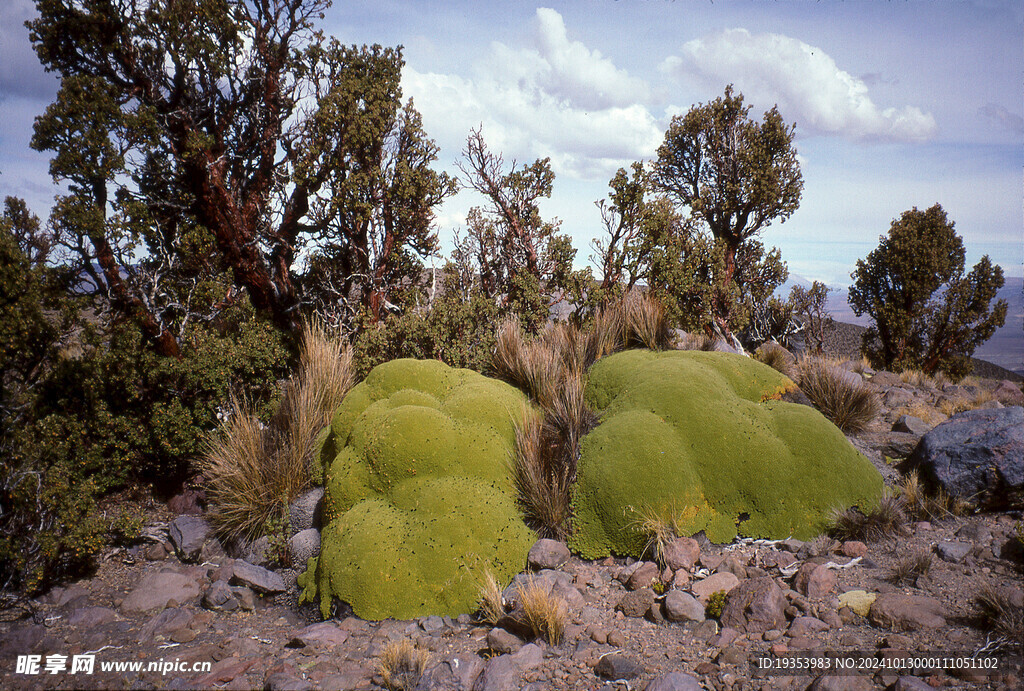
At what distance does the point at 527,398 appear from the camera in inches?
271

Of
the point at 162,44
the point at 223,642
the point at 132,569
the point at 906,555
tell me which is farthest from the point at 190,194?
the point at 906,555

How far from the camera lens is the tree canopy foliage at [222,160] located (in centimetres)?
721

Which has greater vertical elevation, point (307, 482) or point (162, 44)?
point (162, 44)

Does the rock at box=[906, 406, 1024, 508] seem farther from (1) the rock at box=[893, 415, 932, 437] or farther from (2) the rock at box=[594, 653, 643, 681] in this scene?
(2) the rock at box=[594, 653, 643, 681]

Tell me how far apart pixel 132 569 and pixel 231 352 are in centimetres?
277

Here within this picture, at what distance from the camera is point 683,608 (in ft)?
12.8

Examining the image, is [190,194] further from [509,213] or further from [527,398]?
[527,398]

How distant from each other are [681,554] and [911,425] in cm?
497

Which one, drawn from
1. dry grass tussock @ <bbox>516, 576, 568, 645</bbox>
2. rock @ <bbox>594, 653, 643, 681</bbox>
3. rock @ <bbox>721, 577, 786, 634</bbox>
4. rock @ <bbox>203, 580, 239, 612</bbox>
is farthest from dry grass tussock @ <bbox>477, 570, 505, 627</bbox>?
rock @ <bbox>203, 580, 239, 612</bbox>

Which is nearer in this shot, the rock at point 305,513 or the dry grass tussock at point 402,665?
the dry grass tussock at point 402,665

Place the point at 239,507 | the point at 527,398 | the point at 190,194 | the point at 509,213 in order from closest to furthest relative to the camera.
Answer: the point at 239,507
the point at 527,398
the point at 190,194
the point at 509,213

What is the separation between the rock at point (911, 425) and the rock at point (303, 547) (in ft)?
24.5

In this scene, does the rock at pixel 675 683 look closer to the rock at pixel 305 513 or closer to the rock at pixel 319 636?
the rock at pixel 319 636

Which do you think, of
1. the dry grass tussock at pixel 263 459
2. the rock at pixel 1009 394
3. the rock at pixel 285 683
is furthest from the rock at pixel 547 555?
the rock at pixel 1009 394
